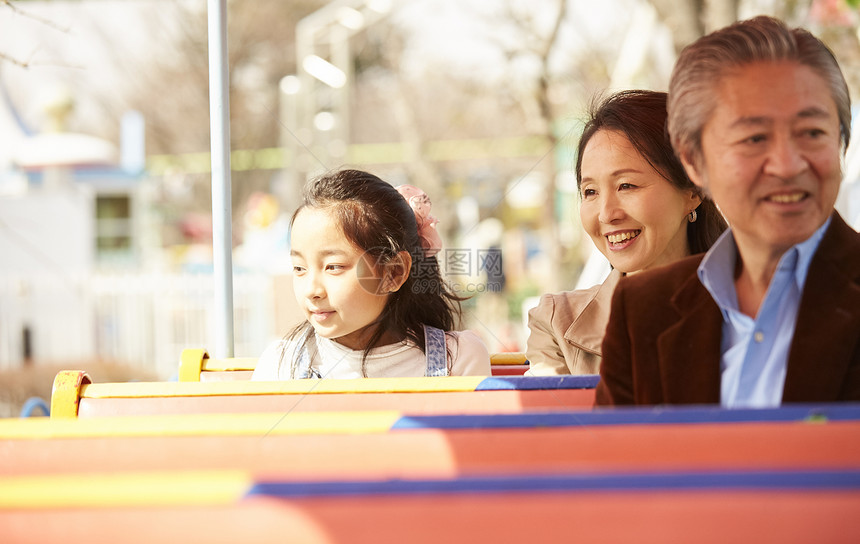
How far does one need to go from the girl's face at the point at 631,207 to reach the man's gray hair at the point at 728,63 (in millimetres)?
662

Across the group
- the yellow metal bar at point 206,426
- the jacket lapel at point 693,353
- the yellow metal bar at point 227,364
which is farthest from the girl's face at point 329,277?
the jacket lapel at point 693,353

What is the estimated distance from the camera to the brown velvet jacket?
4.01 feet

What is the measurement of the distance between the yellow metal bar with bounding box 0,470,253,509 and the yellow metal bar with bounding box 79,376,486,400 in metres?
0.76

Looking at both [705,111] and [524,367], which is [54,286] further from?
[705,111]

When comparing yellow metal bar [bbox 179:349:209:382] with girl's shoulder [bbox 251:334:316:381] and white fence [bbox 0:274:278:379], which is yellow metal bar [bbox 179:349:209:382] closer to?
girl's shoulder [bbox 251:334:316:381]

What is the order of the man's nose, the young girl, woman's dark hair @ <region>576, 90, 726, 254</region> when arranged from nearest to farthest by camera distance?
the man's nose < woman's dark hair @ <region>576, 90, 726, 254</region> < the young girl

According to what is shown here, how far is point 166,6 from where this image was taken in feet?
54.2

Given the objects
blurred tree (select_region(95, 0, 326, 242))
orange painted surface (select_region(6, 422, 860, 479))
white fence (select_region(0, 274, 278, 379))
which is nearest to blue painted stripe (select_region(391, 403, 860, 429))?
orange painted surface (select_region(6, 422, 860, 479))

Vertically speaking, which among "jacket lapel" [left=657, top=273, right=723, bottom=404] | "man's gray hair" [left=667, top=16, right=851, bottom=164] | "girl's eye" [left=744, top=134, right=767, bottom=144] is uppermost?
"man's gray hair" [left=667, top=16, right=851, bottom=164]

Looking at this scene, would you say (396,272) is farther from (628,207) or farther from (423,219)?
(628,207)

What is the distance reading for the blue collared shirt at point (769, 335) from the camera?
4.12ft

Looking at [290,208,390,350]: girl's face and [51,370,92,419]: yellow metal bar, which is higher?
[290,208,390,350]: girl's face

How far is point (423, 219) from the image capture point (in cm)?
243

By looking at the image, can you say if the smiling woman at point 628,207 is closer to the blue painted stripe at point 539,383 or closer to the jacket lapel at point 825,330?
the blue painted stripe at point 539,383
